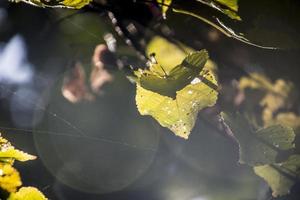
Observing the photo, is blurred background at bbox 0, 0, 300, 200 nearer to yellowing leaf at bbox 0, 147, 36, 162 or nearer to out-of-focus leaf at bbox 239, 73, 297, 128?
out-of-focus leaf at bbox 239, 73, 297, 128

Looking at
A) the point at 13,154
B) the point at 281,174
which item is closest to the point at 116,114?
the point at 281,174

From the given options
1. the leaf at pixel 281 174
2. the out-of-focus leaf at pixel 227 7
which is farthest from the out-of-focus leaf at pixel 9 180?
the leaf at pixel 281 174

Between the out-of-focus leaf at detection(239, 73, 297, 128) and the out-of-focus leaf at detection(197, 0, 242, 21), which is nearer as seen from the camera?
the out-of-focus leaf at detection(197, 0, 242, 21)

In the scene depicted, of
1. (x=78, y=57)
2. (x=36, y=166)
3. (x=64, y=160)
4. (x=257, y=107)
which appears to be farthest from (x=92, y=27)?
(x=64, y=160)

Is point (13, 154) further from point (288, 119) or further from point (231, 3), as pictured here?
point (288, 119)

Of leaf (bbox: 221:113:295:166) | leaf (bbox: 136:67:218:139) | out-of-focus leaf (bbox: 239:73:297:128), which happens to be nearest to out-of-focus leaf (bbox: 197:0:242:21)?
leaf (bbox: 136:67:218:139)
